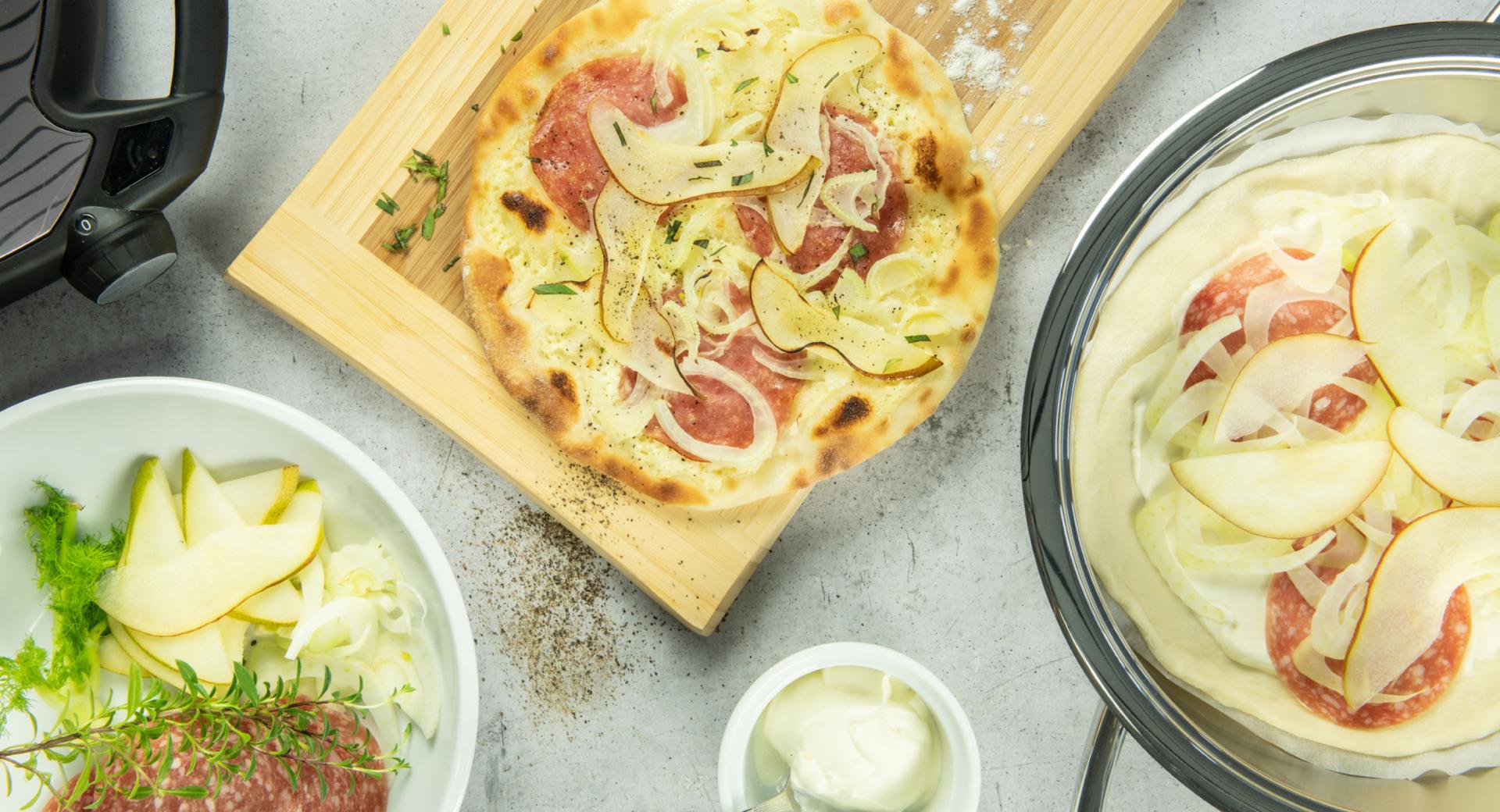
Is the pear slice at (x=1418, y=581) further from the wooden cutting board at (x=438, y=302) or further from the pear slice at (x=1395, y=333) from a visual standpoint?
the wooden cutting board at (x=438, y=302)

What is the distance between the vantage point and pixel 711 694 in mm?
1741

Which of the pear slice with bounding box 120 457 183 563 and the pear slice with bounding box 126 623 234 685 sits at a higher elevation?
the pear slice with bounding box 120 457 183 563

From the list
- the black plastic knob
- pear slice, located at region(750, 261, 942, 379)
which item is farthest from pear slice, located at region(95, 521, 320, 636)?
pear slice, located at region(750, 261, 942, 379)

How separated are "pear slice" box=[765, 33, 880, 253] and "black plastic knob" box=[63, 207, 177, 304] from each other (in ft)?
3.03

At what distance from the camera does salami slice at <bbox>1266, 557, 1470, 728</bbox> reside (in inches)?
48.0

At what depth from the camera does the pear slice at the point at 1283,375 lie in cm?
118

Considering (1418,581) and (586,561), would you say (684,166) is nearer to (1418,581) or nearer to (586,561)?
(586,561)

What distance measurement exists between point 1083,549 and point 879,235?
26.0 inches

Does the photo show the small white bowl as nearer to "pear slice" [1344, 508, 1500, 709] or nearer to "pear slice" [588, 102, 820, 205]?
"pear slice" [1344, 508, 1500, 709]

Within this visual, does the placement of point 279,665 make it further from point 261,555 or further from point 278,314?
point 278,314

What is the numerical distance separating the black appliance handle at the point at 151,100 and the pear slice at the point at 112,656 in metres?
0.67

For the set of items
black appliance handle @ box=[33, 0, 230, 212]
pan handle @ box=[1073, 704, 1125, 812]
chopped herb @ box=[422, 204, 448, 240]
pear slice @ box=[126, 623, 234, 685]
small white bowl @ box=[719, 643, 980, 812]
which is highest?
pan handle @ box=[1073, 704, 1125, 812]

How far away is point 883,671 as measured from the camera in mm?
1561

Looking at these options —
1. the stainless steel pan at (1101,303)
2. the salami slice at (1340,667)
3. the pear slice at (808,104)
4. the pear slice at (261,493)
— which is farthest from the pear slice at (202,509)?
the salami slice at (1340,667)
